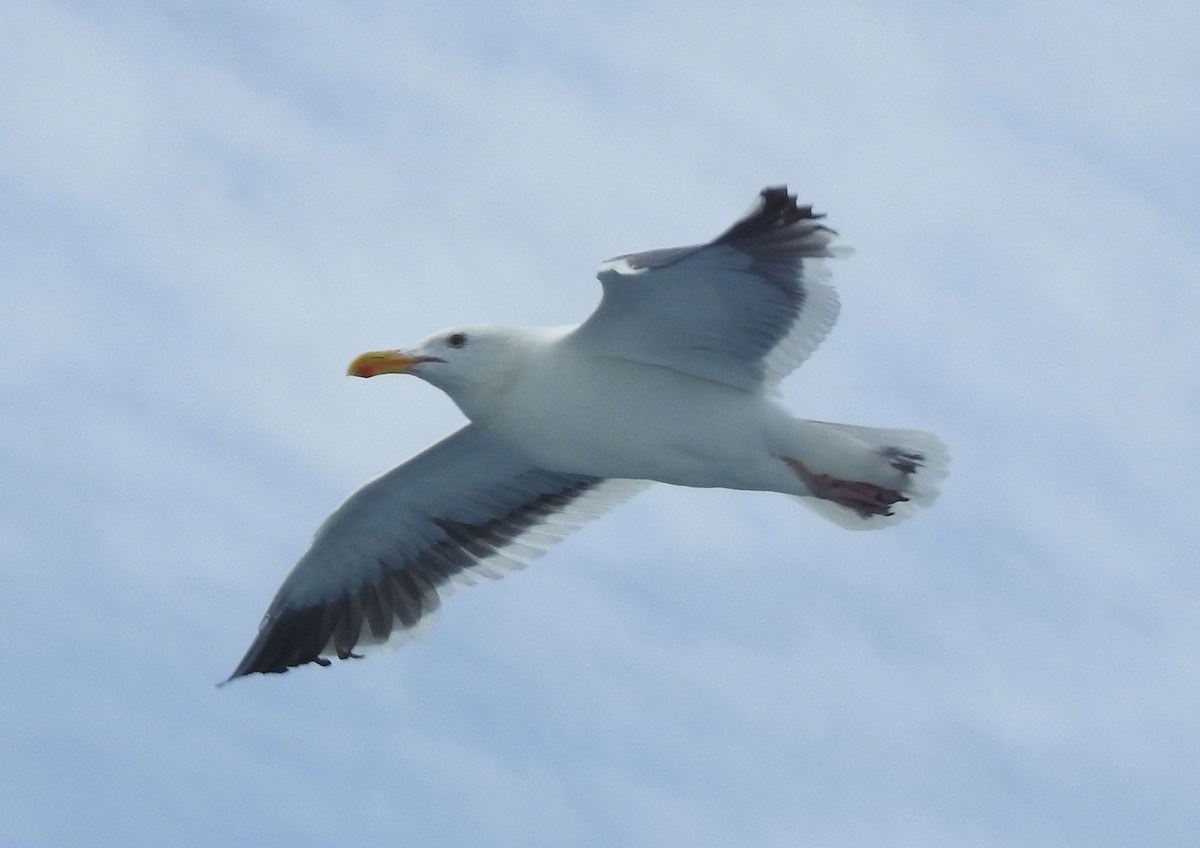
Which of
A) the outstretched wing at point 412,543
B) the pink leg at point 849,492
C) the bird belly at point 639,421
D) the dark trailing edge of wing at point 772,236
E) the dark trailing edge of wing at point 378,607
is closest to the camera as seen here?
the dark trailing edge of wing at point 772,236

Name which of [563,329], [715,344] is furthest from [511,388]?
[715,344]

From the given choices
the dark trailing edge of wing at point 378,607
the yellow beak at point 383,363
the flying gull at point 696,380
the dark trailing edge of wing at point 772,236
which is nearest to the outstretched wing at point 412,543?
the dark trailing edge of wing at point 378,607

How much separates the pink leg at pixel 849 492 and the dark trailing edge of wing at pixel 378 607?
220cm

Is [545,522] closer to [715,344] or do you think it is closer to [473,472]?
[473,472]

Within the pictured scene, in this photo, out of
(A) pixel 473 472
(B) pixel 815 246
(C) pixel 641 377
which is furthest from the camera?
(A) pixel 473 472

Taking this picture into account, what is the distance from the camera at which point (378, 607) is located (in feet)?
39.5

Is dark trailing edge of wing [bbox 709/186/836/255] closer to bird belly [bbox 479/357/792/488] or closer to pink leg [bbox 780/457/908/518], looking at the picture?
bird belly [bbox 479/357/792/488]

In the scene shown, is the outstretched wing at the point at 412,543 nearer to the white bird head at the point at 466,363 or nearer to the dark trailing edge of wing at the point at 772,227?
the white bird head at the point at 466,363

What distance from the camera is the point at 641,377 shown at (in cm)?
1021

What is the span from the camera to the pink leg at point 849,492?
1026cm

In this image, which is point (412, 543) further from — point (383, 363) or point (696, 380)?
point (696, 380)

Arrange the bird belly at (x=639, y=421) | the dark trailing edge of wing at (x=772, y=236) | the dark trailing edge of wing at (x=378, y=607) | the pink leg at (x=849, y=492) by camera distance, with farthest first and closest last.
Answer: the dark trailing edge of wing at (x=378, y=607) < the pink leg at (x=849, y=492) < the bird belly at (x=639, y=421) < the dark trailing edge of wing at (x=772, y=236)

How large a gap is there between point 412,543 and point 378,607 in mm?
492

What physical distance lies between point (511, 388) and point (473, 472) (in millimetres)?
1469
